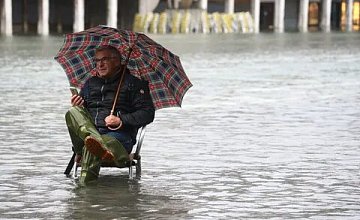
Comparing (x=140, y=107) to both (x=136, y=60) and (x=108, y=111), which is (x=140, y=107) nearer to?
(x=108, y=111)

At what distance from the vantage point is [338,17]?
303 ft

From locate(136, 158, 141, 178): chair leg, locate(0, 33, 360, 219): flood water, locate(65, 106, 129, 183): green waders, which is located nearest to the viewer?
locate(0, 33, 360, 219): flood water

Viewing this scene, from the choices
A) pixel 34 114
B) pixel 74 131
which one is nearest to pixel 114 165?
pixel 74 131

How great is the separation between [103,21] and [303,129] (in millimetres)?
55202

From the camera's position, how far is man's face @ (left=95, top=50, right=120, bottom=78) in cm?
977

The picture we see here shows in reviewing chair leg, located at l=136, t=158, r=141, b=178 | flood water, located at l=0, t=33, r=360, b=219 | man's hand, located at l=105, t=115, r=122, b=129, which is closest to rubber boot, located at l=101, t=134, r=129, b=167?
man's hand, located at l=105, t=115, r=122, b=129

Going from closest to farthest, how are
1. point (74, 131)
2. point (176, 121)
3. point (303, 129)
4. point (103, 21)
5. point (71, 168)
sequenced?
1. point (74, 131)
2. point (71, 168)
3. point (303, 129)
4. point (176, 121)
5. point (103, 21)

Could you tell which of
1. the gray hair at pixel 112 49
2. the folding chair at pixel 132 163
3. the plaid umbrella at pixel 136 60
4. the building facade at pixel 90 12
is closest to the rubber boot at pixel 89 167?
the folding chair at pixel 132 163

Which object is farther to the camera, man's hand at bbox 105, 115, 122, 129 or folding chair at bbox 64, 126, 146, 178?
folding chair at bbox 64, 126, 146, 178

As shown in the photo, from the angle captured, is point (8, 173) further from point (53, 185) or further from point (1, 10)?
point (1, 10)

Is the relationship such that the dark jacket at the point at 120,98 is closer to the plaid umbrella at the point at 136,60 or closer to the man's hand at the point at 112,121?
the man's hand at the point at 112,121

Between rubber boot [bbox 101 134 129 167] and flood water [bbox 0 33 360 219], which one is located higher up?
rubber boot [bbox 101 134 129 167]

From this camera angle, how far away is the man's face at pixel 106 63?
9.77m

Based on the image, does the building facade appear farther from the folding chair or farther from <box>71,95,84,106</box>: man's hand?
<box>71,95,84,106</box>: man's hand
